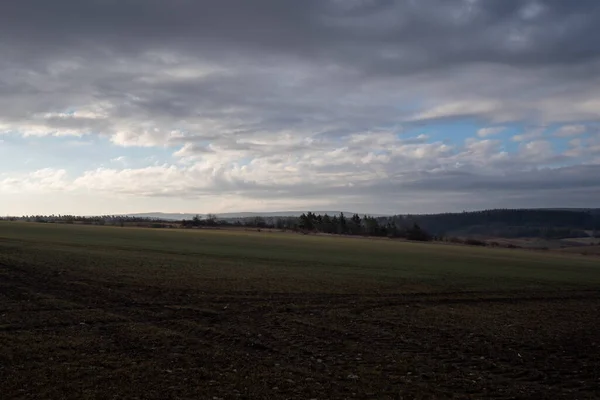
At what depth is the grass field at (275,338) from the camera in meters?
11.2

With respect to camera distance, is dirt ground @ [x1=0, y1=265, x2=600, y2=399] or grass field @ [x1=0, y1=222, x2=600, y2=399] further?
grass field @ [x1=0, y1=222, x2=600, y2=399]

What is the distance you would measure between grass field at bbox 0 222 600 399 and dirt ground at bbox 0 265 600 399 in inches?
2.2

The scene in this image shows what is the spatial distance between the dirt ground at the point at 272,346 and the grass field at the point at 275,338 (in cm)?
6

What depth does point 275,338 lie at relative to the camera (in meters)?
15.4

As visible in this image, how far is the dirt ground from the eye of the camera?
1102cm

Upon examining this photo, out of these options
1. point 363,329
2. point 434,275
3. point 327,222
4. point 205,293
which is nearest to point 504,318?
point 363,329

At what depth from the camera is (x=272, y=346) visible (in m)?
14.5

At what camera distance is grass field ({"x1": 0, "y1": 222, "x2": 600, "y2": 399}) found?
440 inches

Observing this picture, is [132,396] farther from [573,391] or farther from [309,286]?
[309,286]

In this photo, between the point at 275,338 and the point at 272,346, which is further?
the point at 275,338

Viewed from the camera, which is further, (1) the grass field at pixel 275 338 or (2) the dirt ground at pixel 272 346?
(1) the grass field at pixel 275 338

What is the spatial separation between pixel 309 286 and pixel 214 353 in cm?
1420

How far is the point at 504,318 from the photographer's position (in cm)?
2130

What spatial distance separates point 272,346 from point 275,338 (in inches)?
35.7
